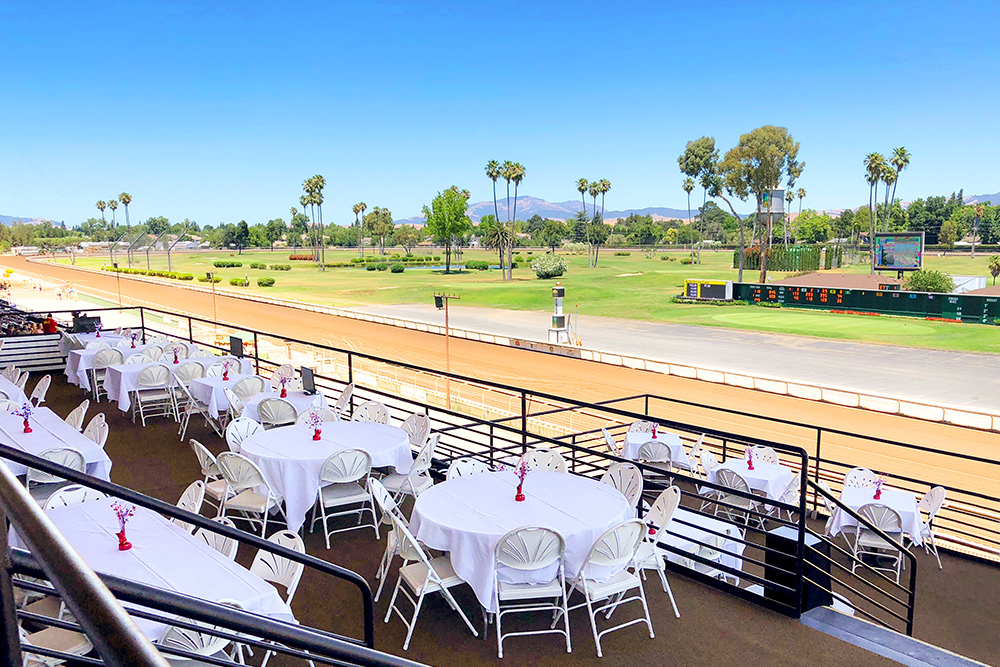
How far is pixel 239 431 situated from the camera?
296 inches

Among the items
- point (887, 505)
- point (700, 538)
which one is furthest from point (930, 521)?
point (700, 538)

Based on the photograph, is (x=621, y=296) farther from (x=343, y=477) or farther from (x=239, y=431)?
(x=343, y=477)

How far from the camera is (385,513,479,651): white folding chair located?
477 cm

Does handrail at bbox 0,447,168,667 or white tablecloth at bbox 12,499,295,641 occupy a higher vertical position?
→ handrail at bbox 0,447,168,667

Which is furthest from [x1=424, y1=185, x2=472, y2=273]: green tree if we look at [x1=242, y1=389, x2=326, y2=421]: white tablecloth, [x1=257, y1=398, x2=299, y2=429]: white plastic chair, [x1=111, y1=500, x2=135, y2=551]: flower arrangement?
[x1=111, y1=500, x2=135, y2=551]: flower arrangement

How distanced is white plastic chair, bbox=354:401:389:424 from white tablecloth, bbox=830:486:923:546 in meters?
6.08

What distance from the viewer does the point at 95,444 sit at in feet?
22.5


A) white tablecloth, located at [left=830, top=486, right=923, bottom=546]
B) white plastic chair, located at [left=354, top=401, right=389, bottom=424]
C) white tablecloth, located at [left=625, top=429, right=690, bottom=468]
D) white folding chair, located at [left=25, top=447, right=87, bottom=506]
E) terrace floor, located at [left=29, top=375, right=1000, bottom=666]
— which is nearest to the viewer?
terrace floor, located at [left=29, top=375, right=1000, bottom=666]

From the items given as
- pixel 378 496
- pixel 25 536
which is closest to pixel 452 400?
pixel 378 496

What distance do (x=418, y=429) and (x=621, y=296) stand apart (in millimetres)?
62760

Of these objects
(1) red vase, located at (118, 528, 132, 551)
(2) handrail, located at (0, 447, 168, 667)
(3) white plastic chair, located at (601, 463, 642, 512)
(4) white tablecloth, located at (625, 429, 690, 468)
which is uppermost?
(2) handrail, located at (0, 447, 168, 667)

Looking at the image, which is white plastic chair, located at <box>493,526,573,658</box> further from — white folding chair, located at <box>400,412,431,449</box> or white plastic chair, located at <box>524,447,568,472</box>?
white folding chair, located at <box>400,412,431,449</box>

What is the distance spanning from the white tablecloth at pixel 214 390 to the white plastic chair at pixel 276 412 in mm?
1211

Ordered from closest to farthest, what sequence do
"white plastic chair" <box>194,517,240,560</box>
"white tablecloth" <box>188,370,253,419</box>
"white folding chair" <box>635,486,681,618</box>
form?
"white plastic chair" <box>194,517,240,560</box>
"white folding chair" <box>635,486,681,618</box>
"white tablecloth" <box>188,370,253,419</box>
